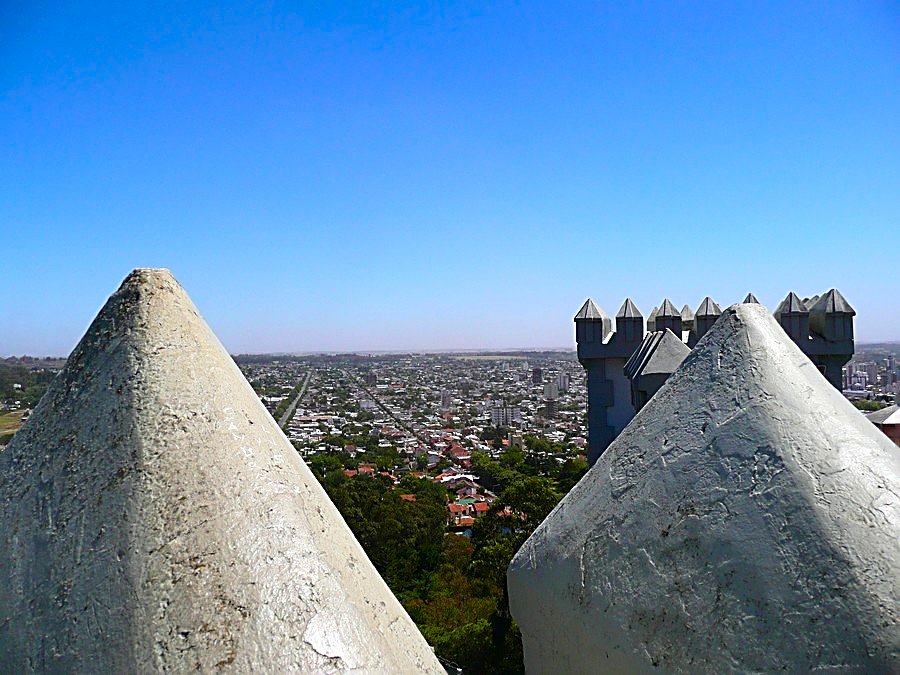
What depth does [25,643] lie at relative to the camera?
62.9 inches

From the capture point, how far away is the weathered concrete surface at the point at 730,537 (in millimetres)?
1640

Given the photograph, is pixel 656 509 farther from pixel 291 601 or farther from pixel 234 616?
pixel 234 616

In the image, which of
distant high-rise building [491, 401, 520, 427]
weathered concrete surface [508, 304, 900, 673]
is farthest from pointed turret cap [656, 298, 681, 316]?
distant high-rise building [491, 401, 520, 427]

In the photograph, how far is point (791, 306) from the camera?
837 cm

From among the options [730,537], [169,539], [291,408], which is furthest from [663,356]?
[291,408]

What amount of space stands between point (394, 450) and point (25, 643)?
2068 inches

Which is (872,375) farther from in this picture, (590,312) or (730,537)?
(730,537)

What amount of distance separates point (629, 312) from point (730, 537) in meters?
7.49

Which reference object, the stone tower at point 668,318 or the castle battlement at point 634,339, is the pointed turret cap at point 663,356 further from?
the stone tower at point 668,318

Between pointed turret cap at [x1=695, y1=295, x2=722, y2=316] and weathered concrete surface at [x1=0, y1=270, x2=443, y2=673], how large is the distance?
8036 mm

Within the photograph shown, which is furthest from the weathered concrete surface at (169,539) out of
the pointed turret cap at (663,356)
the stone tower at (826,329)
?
the stone tower at (826,329)

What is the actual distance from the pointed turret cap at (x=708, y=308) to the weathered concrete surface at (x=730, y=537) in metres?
7.15

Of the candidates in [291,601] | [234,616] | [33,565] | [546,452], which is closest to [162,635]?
[234,616]

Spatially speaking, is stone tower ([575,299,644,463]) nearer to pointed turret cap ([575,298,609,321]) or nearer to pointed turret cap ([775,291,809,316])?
pointed turret cap ([575,298,609,321])
